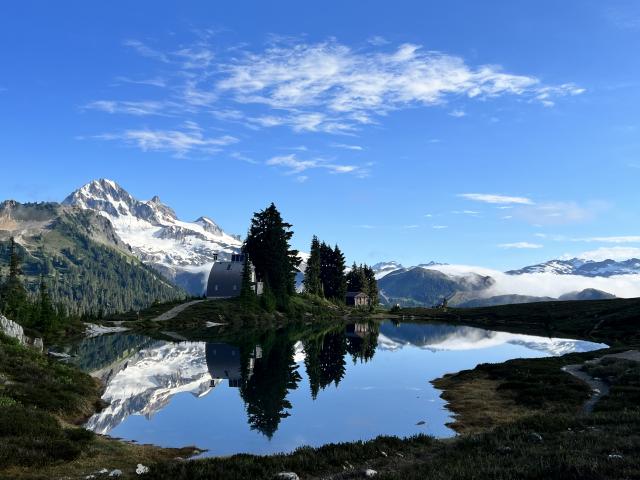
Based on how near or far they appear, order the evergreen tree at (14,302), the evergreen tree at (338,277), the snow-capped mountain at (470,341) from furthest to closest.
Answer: the evergreen tree at (338,277) < the snow-capped mountain at (470,341) < the evergreen tree at (14,302)

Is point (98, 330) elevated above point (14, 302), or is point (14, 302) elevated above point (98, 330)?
point (14, 302)

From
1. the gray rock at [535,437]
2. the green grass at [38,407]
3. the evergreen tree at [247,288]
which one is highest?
the evergreen tree at [247,288]

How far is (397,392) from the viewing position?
43.4 meters

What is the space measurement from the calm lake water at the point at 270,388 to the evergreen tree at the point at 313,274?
2974 inches

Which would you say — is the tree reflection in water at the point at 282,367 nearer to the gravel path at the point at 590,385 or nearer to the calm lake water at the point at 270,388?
the calm lake water at the point at 270,388

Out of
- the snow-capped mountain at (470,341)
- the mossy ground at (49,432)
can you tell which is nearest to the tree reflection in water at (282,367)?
the snow-capped mountain at (470,341)

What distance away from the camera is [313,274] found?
16325cm

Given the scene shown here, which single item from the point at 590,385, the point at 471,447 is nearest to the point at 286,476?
the point at 471,447

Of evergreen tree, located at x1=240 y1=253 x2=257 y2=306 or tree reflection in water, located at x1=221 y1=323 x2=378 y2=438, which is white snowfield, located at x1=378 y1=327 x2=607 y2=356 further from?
evergreen tree, located at x1=240 y1=253 x2=257 y2=306

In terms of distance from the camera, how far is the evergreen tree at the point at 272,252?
133 m

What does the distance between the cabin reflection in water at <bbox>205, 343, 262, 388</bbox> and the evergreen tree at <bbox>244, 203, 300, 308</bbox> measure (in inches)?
2291

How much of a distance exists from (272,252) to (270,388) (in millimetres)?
90886

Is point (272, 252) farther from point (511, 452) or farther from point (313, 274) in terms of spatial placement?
point (511, 452)

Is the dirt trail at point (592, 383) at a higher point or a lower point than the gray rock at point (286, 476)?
lower
